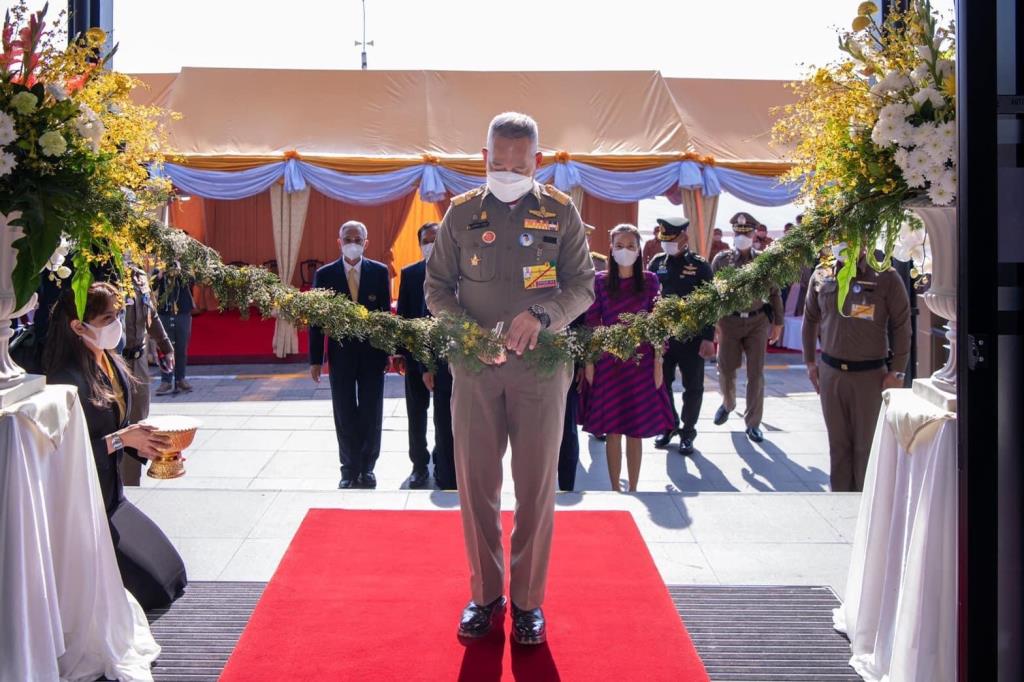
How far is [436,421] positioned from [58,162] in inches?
137

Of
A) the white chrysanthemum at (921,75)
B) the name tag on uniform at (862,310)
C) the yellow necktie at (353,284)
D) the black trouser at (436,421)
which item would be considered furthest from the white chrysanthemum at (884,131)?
the yellow necktie at (353,284)

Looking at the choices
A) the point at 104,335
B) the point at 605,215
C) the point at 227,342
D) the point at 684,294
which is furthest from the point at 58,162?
the point at 605,215

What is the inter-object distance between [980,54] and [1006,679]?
1700 millimetres

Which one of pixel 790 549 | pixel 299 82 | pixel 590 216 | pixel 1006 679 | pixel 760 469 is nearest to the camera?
pixel 1006 679

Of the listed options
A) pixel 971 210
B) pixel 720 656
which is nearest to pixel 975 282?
pixel 971 210

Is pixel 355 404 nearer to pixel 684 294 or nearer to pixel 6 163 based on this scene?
pixel 684 294

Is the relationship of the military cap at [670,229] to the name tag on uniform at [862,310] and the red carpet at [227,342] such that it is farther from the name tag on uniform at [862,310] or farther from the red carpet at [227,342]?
the red carpet at [227,342]

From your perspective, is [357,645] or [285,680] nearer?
[285,680]

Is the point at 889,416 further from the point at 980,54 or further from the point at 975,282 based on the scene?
the point at 980,54

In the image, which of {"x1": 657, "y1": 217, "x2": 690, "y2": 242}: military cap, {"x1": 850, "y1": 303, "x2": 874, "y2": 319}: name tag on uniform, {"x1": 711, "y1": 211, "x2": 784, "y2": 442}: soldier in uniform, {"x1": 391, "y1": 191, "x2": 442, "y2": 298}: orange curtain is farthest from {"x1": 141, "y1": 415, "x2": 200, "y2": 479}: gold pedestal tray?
{"x1": 391, "y1": 191, "x2": 442, "y2": 298}: orange curtain

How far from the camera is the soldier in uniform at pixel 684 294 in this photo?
24.1 ft

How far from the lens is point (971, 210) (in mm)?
2320

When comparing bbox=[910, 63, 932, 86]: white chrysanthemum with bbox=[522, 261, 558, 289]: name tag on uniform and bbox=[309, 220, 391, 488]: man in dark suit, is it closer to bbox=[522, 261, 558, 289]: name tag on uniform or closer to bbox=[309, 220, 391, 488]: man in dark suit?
bbox=[522, 261, 558, 289]: name tag on uniform

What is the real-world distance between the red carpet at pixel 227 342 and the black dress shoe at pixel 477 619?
415 inches
